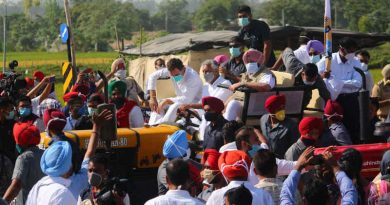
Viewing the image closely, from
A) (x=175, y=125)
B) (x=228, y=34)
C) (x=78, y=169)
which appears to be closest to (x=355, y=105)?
(x=175, y=125)

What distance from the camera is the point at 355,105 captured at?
12219 millimetres

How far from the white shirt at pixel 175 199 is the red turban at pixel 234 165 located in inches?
21.5

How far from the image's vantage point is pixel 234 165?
26.7 ft

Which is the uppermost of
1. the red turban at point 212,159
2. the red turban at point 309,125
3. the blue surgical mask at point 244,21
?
the blue surgical mask at point 244,21

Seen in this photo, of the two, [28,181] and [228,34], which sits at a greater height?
[228,34]

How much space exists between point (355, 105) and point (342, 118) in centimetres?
70

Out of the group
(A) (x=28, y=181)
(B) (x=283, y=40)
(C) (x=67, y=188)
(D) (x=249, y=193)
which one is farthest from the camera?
(B) (x=283, y=40)

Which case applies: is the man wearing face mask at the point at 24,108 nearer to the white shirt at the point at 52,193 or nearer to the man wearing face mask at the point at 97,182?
the man wearing face mask at the point at 97,182

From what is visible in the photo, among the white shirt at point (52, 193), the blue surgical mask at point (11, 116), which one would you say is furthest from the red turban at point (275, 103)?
the white shirt at point (52, 193)

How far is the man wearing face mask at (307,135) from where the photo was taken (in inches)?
388

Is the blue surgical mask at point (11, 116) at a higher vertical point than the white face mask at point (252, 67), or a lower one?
lower

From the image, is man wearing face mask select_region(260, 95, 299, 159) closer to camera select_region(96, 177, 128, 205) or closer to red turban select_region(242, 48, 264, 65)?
red turban select_region(242, 48, 264, 65)

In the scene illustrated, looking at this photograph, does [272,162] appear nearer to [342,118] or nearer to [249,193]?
[249,193]

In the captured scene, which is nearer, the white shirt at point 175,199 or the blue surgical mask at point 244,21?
the white shirt at point 175,199
